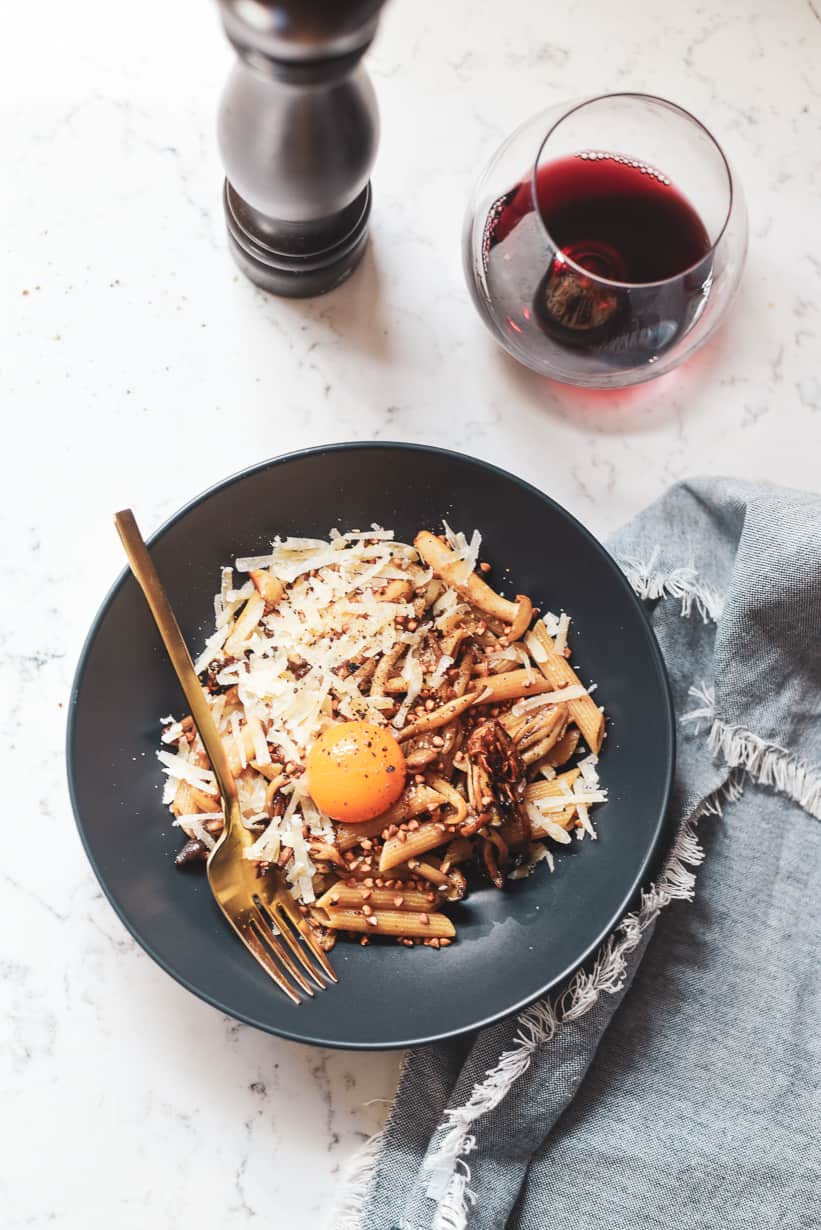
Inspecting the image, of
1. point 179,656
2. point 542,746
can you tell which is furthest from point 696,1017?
point 179,656

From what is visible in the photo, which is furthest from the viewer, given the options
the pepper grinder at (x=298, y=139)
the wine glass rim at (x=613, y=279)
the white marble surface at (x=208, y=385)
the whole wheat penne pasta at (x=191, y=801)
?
the white marble surface at (x=208, y=385)

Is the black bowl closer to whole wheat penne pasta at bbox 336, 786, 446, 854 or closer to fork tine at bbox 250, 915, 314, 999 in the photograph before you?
fork tine at bbox 250, 915, 314, 999

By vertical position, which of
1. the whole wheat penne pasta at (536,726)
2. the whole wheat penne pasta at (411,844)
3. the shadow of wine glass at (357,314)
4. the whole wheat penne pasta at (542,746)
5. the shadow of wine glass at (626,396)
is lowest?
the whole wheat penne pasta at (411,844)

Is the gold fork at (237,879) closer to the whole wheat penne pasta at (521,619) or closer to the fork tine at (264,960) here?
the fork tine at (264,960)

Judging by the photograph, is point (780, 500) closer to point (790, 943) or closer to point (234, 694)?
point (790, 943)

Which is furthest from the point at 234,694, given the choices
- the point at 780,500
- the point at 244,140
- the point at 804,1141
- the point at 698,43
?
the point at 698,43

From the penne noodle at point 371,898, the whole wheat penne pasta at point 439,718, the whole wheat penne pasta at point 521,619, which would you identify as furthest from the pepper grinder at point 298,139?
the penne noodle at point 371,898

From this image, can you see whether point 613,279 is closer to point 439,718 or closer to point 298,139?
point 298,139

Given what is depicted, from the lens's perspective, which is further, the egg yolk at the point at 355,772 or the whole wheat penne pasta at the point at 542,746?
the whole wheat penne pasta at the point at 542,746
